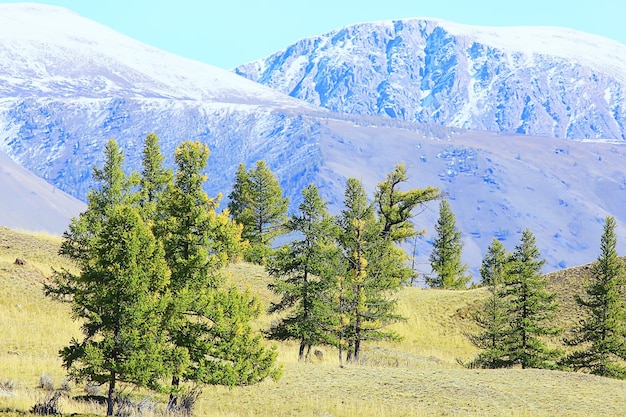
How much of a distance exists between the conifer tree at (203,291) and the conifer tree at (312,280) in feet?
43.2

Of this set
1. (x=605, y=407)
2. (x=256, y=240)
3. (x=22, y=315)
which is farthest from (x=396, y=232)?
(x=605, y=407)

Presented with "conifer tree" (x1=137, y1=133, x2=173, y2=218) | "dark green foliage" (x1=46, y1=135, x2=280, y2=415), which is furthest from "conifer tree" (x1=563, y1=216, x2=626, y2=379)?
"conifer tree" (x1=137, y1=133, x2=173, y2=218)

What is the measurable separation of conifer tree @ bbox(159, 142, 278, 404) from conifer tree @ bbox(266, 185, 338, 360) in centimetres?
1317

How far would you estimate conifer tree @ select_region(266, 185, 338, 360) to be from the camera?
3922 centimetres

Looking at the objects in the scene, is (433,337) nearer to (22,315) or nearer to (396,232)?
(396,232)

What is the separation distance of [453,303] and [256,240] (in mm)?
18657

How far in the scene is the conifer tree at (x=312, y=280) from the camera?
39219 mm

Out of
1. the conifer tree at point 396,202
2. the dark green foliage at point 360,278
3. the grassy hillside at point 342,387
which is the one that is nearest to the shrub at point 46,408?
the grassy hillside at point 342,387

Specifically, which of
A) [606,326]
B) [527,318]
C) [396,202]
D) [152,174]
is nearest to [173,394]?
[527,318]

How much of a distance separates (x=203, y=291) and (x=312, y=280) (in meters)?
15.7

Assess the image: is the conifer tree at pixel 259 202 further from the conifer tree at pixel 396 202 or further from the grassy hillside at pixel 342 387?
the grassy hillside at pixel 342 387

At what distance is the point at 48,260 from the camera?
56.2 meters

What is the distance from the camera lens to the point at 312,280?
40.0 metres

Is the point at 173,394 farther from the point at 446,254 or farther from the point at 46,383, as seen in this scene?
the point at 446,254
